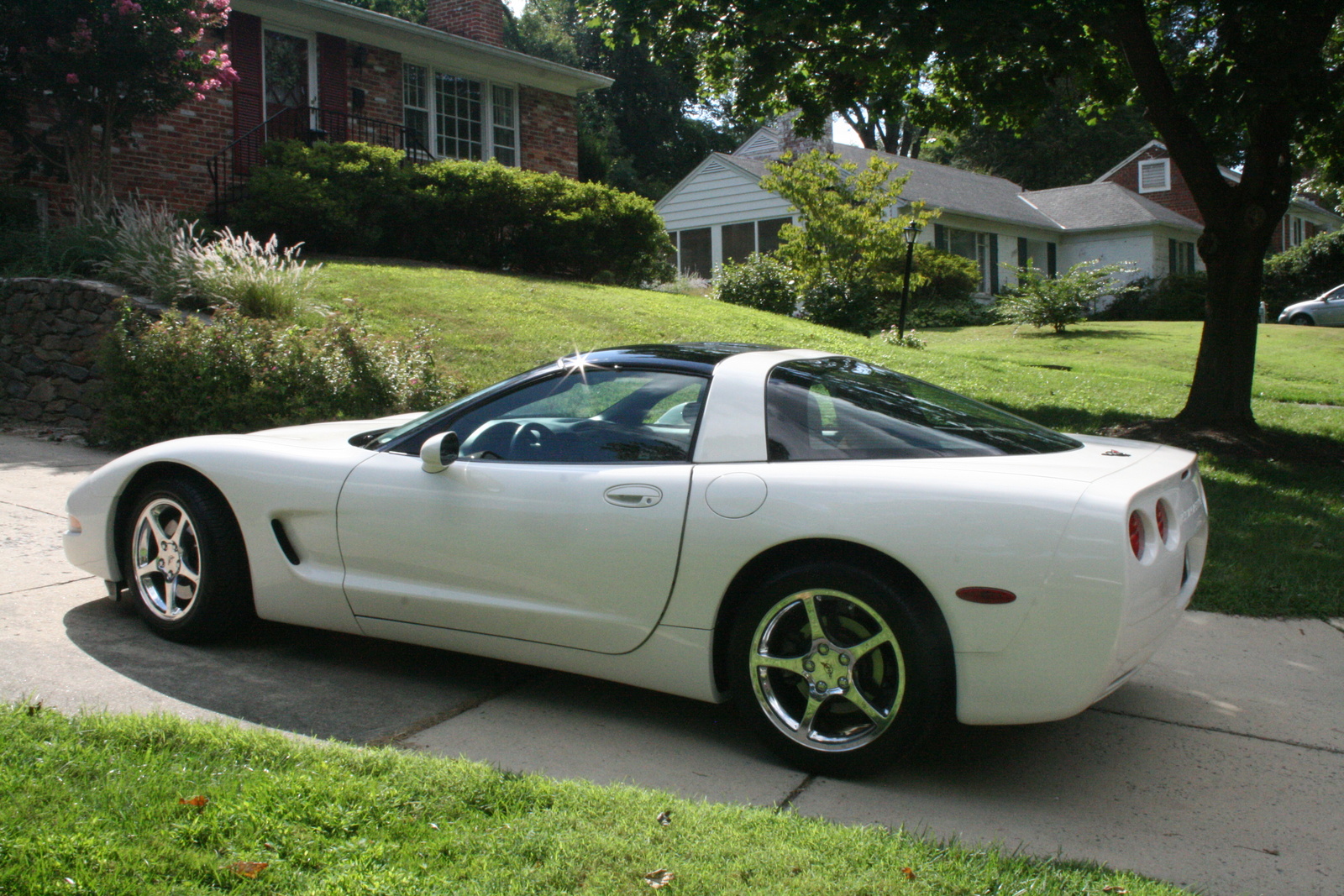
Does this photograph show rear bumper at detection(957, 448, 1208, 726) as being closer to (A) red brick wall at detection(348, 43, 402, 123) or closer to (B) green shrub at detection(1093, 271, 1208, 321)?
(A) red brick wall at detection(348, 43, 402, 123)

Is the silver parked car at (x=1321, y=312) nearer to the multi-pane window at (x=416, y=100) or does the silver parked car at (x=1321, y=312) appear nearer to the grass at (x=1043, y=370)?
the grass at (x=1043, y=370)

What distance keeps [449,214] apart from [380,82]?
14.8 feet

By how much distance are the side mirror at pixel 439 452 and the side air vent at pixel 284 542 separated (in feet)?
2.36

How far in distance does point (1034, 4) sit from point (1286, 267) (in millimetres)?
29049

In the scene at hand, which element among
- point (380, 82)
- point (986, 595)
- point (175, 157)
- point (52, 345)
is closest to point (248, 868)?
point (986, 595)

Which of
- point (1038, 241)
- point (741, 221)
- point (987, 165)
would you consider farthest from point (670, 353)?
point (987, 165)

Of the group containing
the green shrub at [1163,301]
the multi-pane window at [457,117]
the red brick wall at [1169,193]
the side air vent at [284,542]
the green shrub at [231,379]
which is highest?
the red brick wall at [1169,193]

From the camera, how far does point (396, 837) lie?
8.92 feet

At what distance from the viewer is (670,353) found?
400 centimetres

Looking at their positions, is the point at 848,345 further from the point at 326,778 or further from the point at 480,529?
the point at 326,778

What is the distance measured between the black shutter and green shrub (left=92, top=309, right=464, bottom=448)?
25.7 m

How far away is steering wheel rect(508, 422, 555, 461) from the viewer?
3889mm

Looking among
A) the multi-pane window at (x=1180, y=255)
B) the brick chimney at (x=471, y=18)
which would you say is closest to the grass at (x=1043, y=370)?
the brick chimney at (x=471, y=18)

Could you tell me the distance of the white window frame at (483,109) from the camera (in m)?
19.4
